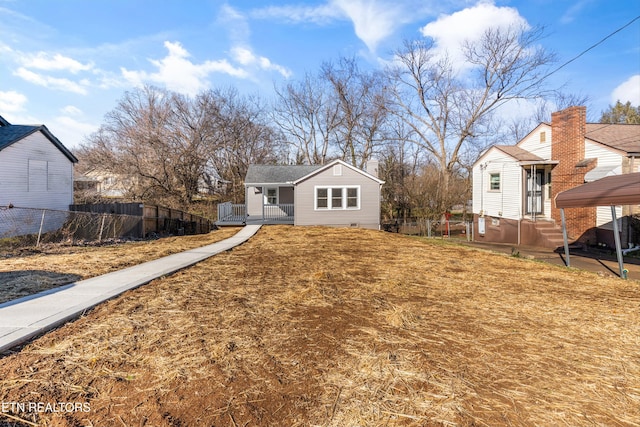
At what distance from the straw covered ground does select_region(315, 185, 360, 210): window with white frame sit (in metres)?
14.7

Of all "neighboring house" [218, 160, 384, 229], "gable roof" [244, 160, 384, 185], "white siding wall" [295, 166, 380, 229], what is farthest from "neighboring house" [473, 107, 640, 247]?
"gable roof" [244, 160, 384, 185]

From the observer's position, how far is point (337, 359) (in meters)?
2.87

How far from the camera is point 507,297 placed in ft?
16.3

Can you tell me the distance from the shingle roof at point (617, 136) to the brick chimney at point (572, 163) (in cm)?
60

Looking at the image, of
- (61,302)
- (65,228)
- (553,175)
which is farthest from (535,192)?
(65,228)

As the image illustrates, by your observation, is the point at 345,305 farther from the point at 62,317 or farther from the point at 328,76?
the point at 328,76

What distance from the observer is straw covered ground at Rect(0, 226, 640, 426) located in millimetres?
2158

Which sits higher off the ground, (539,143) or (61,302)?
(539,143)

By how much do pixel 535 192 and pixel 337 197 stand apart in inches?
402

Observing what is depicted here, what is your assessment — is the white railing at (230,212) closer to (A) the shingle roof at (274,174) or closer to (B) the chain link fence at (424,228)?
(A) the shingle roof at (274,174)

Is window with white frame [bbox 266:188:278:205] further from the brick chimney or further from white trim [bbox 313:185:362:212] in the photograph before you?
the brick chimney

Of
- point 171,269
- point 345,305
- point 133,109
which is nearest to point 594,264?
point 345,305

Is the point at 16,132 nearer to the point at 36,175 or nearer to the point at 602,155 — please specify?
the point at 36,175

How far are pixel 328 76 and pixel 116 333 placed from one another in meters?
35.9
